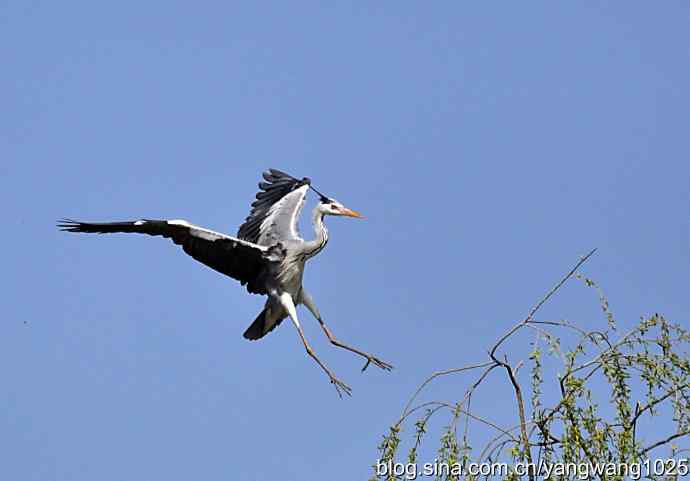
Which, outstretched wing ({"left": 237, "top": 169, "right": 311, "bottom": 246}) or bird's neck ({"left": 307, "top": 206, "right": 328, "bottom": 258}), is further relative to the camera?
outstretched wing ({"left": 237, "top": 169, "right": 311, "bottom": 246})

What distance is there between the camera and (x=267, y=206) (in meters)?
11.1

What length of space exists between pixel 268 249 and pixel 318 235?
453 mm

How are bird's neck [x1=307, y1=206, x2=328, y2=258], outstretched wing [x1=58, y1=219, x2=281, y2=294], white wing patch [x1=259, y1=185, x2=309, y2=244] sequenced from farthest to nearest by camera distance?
white wing patch [x1=259, y1=185, x2=309, y2=244], bird's neck [x1=307, y1=206, x2=328, y2=258], outstretched wing [x1=58, y1=219, x2=281, y2=294]

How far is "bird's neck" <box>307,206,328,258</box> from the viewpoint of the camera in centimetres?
1015

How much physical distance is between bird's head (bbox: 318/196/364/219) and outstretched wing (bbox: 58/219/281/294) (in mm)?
636

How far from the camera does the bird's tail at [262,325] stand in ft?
33.6

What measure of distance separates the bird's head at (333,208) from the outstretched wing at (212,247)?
0.64m

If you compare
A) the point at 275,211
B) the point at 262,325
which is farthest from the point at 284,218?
the point at 262,325

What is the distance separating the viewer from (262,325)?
10.3 metres

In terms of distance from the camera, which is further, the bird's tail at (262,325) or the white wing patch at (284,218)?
the white wing patch at (284,218)

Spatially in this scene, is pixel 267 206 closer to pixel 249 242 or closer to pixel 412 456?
pixel 249 242

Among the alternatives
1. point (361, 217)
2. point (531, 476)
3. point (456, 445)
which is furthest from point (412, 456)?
point (361, 217)

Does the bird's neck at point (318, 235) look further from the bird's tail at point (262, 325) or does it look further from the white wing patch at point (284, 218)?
the bird's tail at point (262, 325)

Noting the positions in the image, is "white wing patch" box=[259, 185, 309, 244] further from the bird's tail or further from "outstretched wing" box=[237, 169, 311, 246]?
the bird's tail
